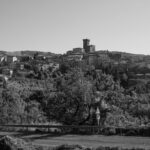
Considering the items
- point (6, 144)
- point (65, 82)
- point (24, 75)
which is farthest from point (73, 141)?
point (24, 75)

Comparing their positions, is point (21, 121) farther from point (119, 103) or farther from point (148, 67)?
point (148, 67)

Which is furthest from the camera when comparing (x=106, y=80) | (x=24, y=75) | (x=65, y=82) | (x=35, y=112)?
(x=24, y=75)

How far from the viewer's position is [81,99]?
63.8 feet

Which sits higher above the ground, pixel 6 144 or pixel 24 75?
pixel 24 75

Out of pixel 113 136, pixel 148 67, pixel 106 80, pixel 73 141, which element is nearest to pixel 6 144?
pixel 73 141

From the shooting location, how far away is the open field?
43.2ft

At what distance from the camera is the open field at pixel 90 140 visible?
1318cm

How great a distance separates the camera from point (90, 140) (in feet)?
46.8

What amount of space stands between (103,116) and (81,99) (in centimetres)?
165

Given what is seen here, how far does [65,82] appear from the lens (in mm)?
21047

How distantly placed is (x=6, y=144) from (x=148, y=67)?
95.6 m

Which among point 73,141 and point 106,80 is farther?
point 106,80

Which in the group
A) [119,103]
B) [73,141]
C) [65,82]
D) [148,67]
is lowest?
[73,141]

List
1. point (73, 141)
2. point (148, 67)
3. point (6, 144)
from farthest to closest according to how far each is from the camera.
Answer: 1. point (148, 67)
2. point (73, 141)
3. point (6, 144)
